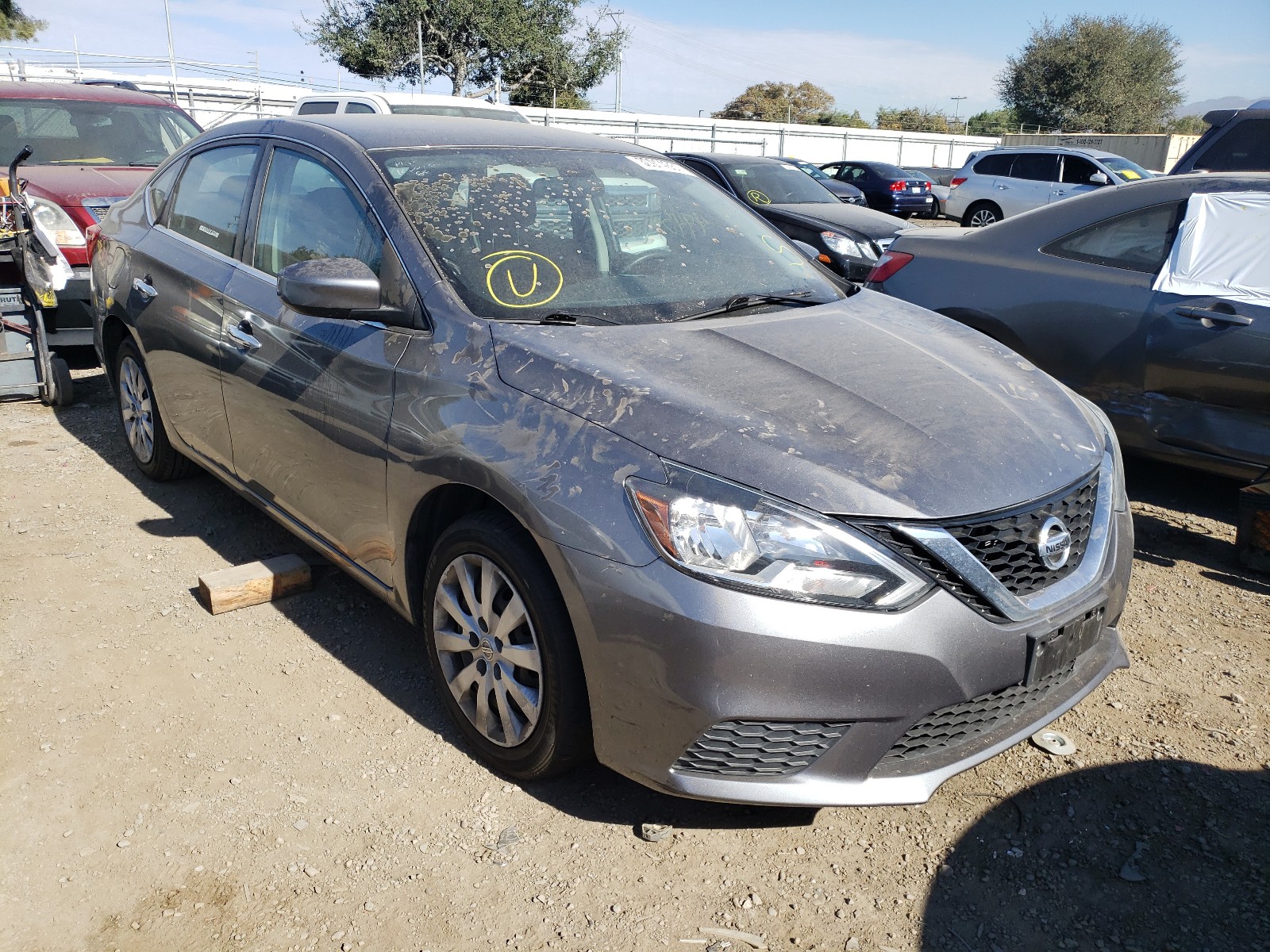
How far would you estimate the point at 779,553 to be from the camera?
219 centimetres

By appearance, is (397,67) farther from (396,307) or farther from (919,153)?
(396,307)

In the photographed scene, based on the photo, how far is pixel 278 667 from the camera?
11.2 ft

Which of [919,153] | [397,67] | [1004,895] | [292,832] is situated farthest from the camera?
[919,153]

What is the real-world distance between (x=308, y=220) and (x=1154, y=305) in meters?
3.72

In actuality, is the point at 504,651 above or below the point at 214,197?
below

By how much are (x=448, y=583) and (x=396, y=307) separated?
0.82 m

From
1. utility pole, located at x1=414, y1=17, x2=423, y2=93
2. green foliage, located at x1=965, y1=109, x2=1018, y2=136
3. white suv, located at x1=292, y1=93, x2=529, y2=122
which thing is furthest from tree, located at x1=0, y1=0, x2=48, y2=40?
green foliage, located at x1=965, y1=109, x2=1018, y2=136

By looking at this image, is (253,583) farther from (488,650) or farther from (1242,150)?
(1242,150)

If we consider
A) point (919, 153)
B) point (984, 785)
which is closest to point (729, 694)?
point (984, 785)

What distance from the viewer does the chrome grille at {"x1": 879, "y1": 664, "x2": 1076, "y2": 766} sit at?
231 centimetres

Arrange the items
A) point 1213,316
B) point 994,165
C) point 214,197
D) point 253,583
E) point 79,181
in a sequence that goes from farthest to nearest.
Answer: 1. point 994,165
2. point 79,181
3. point 1213,316
4. point 214,197
5. point 253,583

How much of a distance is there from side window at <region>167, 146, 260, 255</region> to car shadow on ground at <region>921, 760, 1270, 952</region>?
131 inches

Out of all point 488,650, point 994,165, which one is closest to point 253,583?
point 488,650

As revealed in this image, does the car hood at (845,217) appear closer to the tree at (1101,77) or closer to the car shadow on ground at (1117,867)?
the car shadow on ground at (1117,867)
